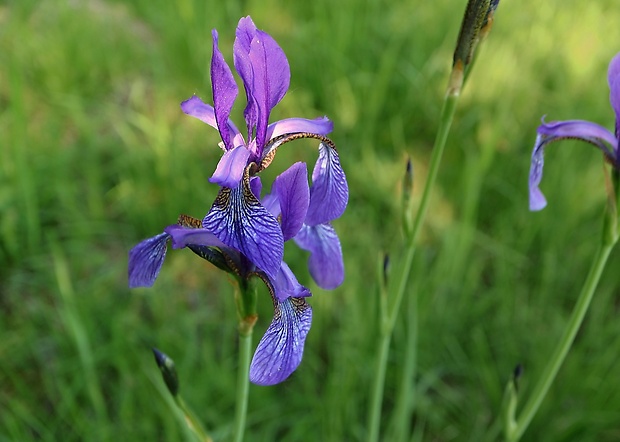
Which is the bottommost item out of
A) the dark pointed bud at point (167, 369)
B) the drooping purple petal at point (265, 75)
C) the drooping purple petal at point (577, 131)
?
the dark pointed bud at point (167, 369)

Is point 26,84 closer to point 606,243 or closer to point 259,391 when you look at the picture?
point 259,391

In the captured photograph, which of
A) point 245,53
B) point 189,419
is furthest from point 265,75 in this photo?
point 189,419

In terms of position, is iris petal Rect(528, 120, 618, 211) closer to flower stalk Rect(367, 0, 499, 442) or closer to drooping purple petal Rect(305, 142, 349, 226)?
flower stalk Rect(367, 0, 499, 442)

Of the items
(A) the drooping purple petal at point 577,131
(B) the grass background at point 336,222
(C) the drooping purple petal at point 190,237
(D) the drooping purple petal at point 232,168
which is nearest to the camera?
(D) the drooping purple petal at point 232,168

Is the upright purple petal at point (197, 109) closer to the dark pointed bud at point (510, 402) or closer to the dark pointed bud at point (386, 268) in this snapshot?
the dark pointed bud at point (386, 268)

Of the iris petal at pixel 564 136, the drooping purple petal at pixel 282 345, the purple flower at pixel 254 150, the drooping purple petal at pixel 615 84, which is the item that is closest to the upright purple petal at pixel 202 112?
the purple flower at pixel 254 150

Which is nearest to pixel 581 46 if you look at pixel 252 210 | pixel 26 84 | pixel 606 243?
pixel 606 243

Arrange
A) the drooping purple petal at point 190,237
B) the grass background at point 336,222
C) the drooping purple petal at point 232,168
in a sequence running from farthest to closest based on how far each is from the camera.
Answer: the grass background at point 336,222 < the drooping purple petal at point 190,237 < the drooping purple petal at point 232,168

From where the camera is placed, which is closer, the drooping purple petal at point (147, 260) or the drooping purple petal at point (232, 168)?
the drooping purple petal at point (232, 168)
